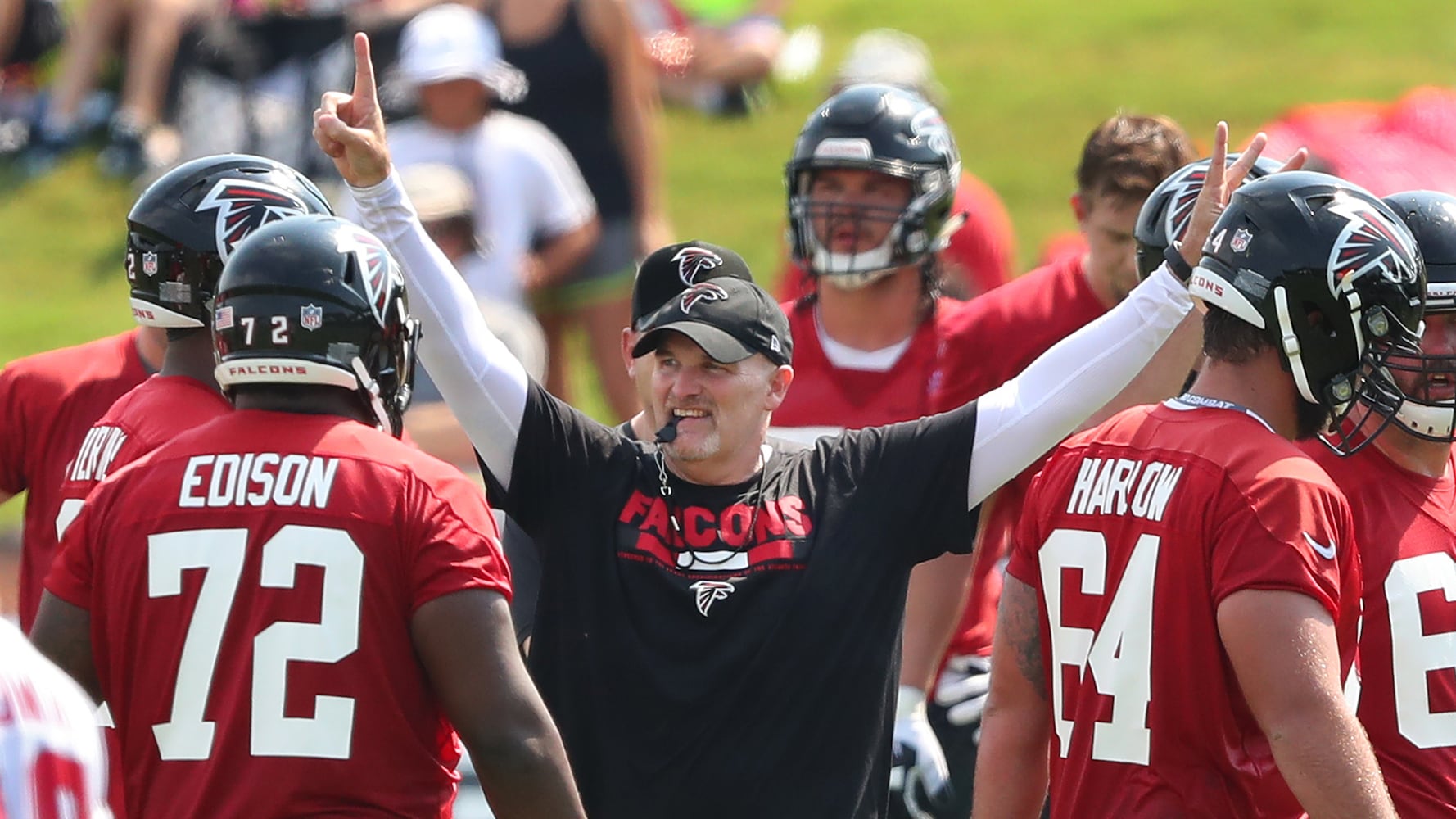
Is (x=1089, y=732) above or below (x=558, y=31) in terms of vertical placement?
below

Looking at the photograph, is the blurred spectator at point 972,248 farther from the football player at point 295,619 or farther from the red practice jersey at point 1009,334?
the football player at point 295,619

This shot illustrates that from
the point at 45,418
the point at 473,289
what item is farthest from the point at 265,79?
the point at 45,418

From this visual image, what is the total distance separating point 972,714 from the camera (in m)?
5.66

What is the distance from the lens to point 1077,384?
4.19 m

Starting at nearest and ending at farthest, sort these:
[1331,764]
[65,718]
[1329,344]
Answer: [65,718] < [1331,764] < [1329,344]

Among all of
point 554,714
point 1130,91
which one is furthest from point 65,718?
point 1130,91

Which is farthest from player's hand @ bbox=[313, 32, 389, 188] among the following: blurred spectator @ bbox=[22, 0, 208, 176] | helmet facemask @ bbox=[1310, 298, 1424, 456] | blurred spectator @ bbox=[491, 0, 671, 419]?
blurred spectator @ bbox=[22, 0, 208, 176]

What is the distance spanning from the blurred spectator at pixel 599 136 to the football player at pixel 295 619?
5.66m

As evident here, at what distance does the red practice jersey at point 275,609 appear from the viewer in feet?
11.1

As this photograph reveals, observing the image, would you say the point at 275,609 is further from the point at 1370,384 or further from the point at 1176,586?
the point at 1370,384

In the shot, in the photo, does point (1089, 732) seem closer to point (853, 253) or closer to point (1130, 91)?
point (853, 253)

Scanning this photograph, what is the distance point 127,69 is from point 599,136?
4.28 metres

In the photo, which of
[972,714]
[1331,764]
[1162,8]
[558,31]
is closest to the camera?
[1331,764]

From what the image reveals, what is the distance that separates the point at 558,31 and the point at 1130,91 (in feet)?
23.7
